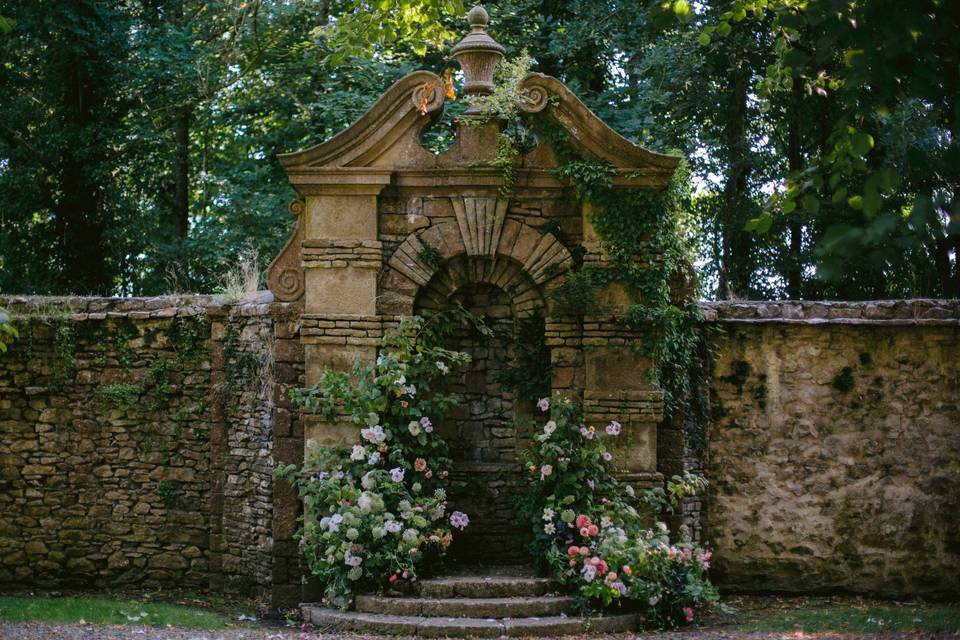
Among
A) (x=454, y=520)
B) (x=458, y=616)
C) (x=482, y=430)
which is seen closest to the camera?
(x=458, y=616)

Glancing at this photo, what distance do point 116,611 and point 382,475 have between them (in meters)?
2.85

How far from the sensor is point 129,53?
16875 mm

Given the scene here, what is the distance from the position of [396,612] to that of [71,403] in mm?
4674

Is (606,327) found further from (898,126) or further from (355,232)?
(898,126)

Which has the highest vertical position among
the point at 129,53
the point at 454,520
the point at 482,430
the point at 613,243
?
the point at 129,53

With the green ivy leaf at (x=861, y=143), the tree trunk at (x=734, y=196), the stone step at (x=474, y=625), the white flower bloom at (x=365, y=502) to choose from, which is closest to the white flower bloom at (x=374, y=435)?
the white flower bloom at (x=365, y=502)

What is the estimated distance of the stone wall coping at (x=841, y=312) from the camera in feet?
32.8

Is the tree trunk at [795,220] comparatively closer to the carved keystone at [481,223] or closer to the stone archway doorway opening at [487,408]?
the stone archway doorway opening at [487,408]

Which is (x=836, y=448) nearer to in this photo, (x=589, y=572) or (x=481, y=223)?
(x=589, y=572)

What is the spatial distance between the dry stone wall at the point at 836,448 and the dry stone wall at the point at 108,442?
5280 millimetres

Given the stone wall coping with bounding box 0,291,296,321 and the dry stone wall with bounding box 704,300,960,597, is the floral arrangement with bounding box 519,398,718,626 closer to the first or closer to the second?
the dry stone wall with bounding box 704,300,960,597

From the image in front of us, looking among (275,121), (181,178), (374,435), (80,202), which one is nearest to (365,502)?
(374,435)

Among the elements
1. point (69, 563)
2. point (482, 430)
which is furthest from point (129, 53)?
point (482, 430)

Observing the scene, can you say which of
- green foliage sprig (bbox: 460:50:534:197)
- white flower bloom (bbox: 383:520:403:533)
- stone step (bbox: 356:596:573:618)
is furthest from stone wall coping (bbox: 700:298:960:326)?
white flower bloom (bbox: 383:520:403:533)
